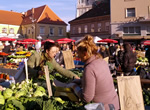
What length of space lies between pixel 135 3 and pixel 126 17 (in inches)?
89.7

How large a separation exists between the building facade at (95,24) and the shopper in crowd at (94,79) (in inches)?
1188

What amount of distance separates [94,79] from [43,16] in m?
41.0

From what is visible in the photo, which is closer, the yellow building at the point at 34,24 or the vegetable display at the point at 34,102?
→ the vegetable display at the point at 34,102

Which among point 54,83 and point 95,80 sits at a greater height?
point 95,80

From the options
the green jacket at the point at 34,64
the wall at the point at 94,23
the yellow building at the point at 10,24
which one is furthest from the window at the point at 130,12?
the green jacket at the point at 34,64

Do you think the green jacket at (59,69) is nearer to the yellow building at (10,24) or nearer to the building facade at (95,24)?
the building facade at (95,24)

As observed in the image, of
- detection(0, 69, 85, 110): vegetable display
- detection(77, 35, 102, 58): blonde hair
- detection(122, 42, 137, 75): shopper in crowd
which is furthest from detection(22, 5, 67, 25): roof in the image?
detection(77, 35, 102, 58): blonde hair

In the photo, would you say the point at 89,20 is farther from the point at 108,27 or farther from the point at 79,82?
the point at 79,82

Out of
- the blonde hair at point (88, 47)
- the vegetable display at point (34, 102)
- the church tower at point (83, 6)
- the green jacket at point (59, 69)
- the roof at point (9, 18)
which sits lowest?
the vegetable display at point (34, 102)

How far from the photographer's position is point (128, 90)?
2314 mm

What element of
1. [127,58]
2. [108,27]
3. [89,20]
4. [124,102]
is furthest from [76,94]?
[89,20]

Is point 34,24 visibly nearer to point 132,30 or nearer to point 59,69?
point 132,30

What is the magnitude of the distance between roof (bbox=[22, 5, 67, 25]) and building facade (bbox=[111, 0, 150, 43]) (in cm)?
1802

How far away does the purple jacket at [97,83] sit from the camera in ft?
7.13
